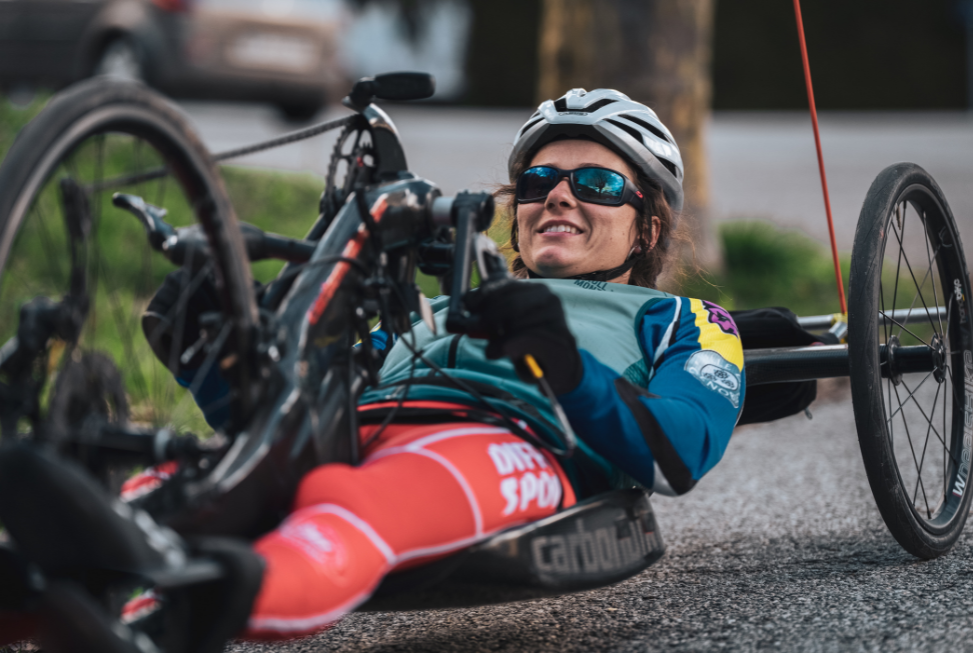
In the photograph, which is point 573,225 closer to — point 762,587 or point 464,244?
point 464,244

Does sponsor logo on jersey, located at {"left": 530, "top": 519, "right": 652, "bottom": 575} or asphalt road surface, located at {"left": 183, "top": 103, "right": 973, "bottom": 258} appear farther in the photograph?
asphalt road surface, located at {"left": 183, "top": 103, "right": 973, "bottom": 258}

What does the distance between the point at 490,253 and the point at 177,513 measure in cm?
76

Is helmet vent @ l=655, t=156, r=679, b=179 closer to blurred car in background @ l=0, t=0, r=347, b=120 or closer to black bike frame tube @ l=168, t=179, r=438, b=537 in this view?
black bike frame tube @ l=168, t=179, r=438, b=537

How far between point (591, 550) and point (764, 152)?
39.9 feet

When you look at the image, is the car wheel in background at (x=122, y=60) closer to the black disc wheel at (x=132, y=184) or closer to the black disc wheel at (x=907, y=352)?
the black disc wheel at (x=907, y=352)

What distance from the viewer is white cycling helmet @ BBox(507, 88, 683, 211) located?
2.75 metres

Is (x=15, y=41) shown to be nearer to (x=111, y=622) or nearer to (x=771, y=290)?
(x=771, y=290)

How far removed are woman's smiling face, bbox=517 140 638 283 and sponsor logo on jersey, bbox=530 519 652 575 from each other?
2.58 ft

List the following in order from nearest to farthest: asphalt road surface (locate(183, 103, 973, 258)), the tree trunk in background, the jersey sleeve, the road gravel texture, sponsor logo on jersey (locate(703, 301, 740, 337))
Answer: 1. the jersey sleeve
2. the road gravel texture
3. sponsor logo on jersey (locate(703, 301, 740, 337))
4. the tree trunk in background
5. asphalt road surface (locate(183, 103, 973, 258))

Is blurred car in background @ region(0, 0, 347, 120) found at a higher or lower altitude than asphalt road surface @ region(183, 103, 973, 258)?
higher

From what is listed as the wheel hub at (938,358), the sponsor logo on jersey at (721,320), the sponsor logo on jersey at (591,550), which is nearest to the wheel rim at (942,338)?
the wheel hub at (938,358)

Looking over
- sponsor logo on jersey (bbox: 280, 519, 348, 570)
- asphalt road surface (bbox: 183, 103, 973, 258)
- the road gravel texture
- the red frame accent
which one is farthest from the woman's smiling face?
asphalt road surface (bbox: 183, 103, 973, 258)

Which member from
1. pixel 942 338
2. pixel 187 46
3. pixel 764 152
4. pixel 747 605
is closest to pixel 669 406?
pixel 747 605

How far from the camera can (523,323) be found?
1918 millimetres
